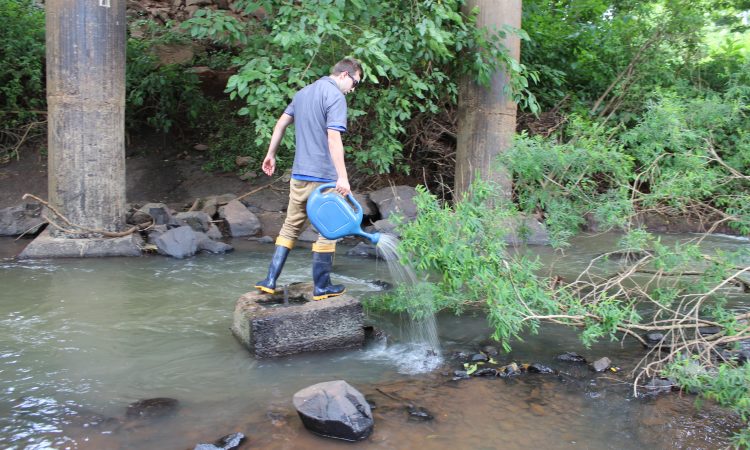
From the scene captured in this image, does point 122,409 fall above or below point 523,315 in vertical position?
below

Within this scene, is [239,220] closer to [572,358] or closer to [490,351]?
[490,351]

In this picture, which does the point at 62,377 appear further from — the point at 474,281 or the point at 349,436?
the point at 474,281

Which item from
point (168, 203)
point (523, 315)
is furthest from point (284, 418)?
point (168, 203)

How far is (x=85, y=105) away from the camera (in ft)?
25.6

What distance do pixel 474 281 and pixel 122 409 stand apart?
2.36m

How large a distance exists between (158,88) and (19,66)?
7.81 ft

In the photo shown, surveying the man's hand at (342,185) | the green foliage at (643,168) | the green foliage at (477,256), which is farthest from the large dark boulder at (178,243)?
the green foliage at (643,168)

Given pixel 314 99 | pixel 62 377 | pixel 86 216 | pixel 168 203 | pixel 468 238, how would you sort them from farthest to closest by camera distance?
pixel 168 203
pixel 86 216
pixel 314 99
pixel 468 238
pixel 62 377

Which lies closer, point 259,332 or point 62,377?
point 62,377

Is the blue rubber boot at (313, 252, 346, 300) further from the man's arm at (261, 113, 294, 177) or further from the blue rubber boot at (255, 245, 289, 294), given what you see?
the man's arm at (261, 113, 294, 177)

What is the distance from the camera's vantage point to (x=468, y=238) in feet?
15.0

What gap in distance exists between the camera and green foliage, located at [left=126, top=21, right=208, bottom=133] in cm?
1230

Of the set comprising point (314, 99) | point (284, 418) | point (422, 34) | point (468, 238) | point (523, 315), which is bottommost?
point (284, 418)

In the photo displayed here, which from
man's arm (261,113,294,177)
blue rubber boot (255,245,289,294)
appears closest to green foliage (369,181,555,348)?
blue rubber boot (255,245,289,294)
